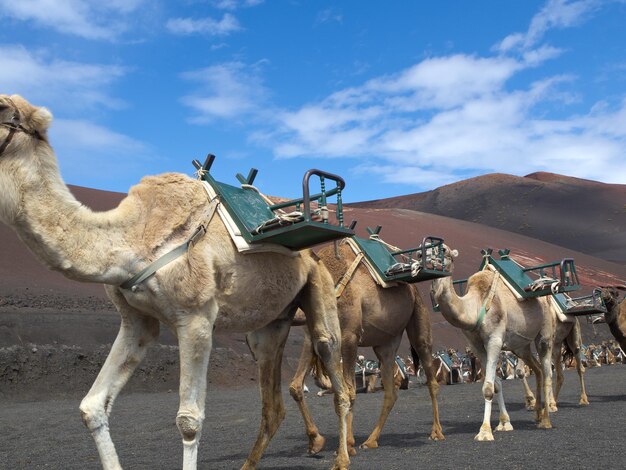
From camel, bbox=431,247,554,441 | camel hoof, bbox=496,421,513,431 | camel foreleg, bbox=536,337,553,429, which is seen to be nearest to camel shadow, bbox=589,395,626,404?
camel foreleg, bbox=536,337,553,429

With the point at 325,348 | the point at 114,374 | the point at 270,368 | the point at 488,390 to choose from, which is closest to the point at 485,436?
the point at 488,390

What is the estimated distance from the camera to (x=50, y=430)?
12391 mm

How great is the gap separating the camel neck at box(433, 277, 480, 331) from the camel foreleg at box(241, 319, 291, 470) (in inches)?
124

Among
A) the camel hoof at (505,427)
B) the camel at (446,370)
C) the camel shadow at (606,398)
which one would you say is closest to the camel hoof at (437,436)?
the camel hoof at (505,427)

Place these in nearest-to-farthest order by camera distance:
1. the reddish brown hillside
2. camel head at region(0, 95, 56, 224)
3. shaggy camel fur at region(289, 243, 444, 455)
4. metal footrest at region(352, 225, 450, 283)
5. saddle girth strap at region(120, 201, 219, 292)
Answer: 1. camel head at region(0, 95, 56, 224)
2. saddle girth strap at region(120, 201, 219, 292)
3. shaggy camel fur at region(289, 243, 444, 455)
4. metal footrest at region(352, 225, 450, 283)
5. the reddish brown hillside

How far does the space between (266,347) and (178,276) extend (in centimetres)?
201

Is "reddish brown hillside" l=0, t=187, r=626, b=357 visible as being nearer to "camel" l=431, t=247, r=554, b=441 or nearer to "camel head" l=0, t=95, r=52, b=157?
"camel" l=431, t=247, r=554, b=441

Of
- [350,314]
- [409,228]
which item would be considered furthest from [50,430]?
[409,228]

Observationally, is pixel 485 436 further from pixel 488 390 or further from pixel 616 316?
pixel 616 316

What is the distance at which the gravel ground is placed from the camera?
7344 millimetres

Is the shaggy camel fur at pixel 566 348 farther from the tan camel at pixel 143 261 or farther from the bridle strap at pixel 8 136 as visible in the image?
the bridle strap at pixel 8 136

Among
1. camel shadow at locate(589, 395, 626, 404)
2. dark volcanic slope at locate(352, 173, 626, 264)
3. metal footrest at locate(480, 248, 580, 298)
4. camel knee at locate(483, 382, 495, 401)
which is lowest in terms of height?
camel shadow at locate(589, 395, 626, 404)

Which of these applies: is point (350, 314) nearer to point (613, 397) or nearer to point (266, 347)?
point (266, 347)

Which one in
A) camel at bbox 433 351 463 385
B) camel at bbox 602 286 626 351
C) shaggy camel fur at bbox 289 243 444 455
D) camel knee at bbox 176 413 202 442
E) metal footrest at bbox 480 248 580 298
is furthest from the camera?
camel at bbox 433 351 463 385
